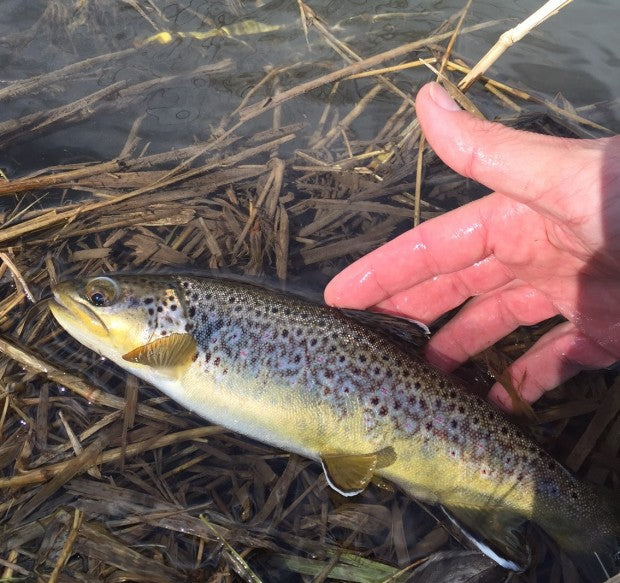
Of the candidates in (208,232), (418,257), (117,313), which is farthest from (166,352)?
(418,257)

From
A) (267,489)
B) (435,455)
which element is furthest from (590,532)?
(267,489)

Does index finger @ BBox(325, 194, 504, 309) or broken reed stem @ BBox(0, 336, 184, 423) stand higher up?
index finger @ BBox(325, 194, 504, 309)

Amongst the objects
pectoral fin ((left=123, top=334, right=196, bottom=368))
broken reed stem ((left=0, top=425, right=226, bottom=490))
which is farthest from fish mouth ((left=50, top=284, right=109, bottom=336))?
broken reed stem ((left=0, top=425, right=226, bottom=490))

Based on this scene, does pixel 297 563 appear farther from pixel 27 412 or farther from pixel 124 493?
pixel 27 412

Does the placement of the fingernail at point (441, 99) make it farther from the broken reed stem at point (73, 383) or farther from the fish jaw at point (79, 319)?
the broken reed stem at point (73, 383)

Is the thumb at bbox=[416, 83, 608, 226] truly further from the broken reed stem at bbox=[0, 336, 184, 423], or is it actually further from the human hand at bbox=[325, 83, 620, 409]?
the broken reed stem at bbox=[0, 336, 184, 423]
